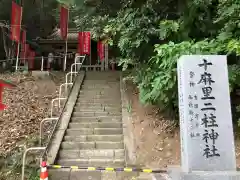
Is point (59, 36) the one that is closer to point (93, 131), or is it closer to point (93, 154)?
point (93, 131)

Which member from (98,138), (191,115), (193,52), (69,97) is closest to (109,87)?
(69,97)

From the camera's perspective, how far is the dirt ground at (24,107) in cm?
892

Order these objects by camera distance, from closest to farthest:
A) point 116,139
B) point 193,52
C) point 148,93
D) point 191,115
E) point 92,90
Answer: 1. point 191,115
2. point 193,52
3. point 148,93
4. point 116,139
5. point 92,90

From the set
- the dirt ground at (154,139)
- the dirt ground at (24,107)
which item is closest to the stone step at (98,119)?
the dirt ground at (154,139)

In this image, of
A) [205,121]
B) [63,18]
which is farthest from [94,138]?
[63,18]

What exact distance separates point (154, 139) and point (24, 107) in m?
4.86

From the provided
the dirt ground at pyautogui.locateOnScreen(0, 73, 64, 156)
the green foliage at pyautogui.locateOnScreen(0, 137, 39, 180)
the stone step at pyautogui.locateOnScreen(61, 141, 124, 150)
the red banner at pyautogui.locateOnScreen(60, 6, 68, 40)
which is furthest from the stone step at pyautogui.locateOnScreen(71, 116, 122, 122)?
the red banner at pyautogui.locateOnScreen(60, 6, 68, 40)

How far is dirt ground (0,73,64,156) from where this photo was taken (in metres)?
8.92

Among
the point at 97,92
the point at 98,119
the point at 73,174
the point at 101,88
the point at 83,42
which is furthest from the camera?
the point at 83,42

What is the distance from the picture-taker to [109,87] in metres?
13.3

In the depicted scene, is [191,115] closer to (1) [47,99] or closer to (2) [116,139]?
(2) [116,139]

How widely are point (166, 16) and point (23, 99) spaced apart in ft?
20.3

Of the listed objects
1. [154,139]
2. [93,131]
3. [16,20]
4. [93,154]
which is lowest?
[93,154]

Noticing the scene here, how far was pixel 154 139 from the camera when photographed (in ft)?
28.8
